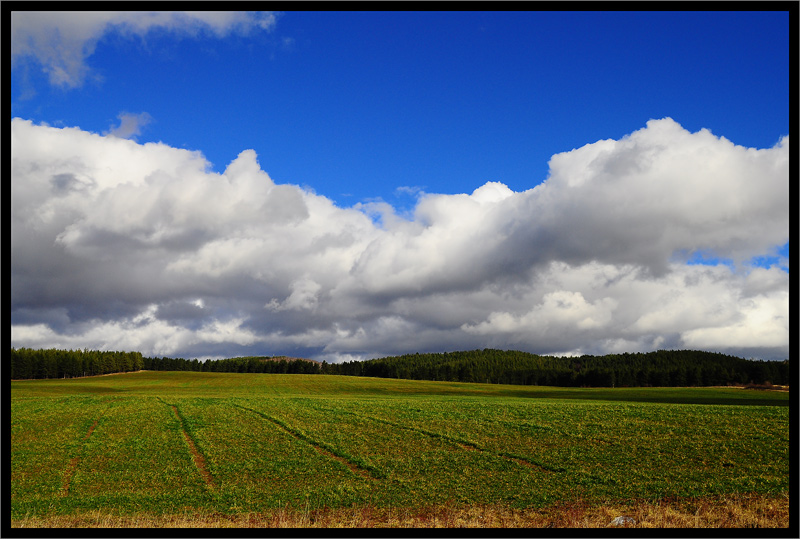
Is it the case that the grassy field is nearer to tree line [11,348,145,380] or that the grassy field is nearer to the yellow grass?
the yellow grass

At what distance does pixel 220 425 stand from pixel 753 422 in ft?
143

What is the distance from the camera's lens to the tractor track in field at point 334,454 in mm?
25600

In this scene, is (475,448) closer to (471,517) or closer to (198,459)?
(471,517)

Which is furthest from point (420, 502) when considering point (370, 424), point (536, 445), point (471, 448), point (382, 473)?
point (370, 424)

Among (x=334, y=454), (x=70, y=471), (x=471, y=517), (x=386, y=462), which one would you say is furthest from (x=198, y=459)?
(x=471, y=517)

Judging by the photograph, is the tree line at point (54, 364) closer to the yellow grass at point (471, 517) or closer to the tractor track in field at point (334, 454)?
the tractor track in field at point (334, 454)

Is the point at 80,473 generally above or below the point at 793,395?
below

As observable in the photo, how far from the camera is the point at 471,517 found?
17688 mm

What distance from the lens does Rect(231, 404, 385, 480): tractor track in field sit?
25600mm

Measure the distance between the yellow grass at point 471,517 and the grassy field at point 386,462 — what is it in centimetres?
30

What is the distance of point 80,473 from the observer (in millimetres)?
26906

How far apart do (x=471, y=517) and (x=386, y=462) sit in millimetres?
11053

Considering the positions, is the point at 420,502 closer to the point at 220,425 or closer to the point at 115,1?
the point at 115,1

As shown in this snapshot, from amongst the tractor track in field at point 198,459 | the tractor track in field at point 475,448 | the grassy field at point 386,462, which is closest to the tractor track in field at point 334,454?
the grassy field at point 386,462
